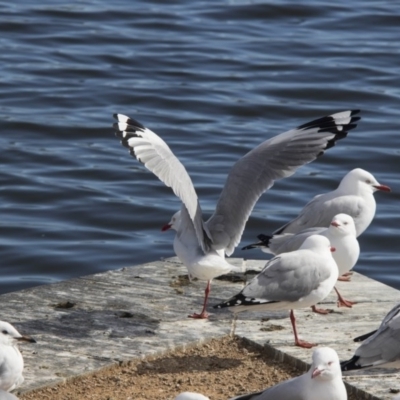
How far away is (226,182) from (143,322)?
1397mm

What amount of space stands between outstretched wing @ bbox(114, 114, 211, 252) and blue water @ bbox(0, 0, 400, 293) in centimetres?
384

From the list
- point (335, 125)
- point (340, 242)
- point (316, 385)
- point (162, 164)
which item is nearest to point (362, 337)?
point (316, 385)

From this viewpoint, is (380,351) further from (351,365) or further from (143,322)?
(143,322)

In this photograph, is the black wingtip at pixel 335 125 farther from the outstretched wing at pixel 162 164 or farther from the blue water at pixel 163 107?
the blue water at pixel 163 107

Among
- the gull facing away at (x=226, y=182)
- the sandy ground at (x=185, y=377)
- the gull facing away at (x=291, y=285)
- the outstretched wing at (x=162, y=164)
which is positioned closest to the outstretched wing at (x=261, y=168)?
the gull facing away at (x=226, y=182)

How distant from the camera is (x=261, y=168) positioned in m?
8.81

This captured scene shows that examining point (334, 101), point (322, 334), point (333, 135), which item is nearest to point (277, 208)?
point (334, 101)

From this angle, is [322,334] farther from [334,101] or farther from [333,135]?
[334,101]

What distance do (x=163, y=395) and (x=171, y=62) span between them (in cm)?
1258

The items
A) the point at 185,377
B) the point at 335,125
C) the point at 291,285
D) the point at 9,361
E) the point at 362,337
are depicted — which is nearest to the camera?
the point at 9,361

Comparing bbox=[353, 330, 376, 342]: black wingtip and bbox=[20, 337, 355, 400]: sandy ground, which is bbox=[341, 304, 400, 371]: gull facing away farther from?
bbox=[20, 337, 355, 400]: sandy ground

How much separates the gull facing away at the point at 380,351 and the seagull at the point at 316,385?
0.54 metres

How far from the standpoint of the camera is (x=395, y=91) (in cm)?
1797

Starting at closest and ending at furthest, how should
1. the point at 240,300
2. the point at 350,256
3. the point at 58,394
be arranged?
the point at 58,394 → the point at 240,300 → the point at 350,256
